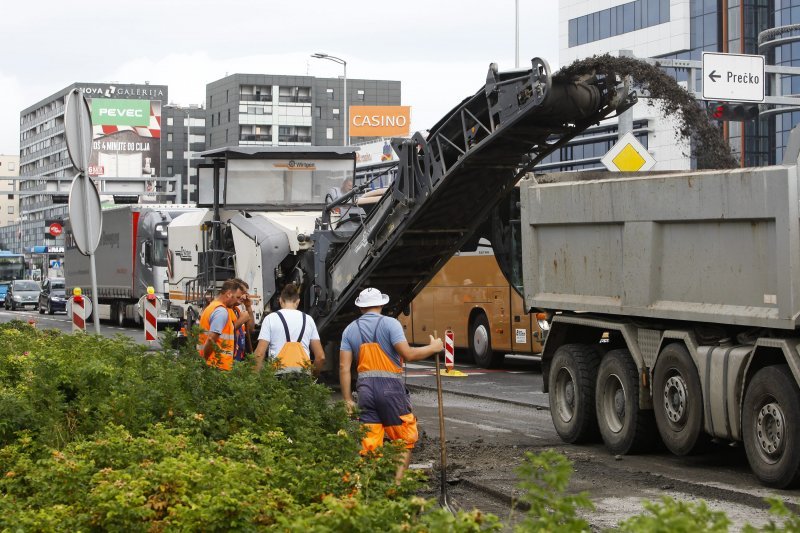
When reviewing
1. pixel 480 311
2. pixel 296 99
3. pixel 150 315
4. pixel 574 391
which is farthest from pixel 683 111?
pixel 296 99

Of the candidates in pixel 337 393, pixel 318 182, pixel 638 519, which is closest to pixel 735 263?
pixel 638 519

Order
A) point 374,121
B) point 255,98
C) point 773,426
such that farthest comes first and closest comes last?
point 255,98
point 374,121
point 773,426

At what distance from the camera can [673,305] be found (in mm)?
11875

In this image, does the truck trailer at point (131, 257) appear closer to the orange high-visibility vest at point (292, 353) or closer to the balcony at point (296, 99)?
the orange high-visibility vest at point (292, 353)

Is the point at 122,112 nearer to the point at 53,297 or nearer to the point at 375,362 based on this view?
the point at 53,297

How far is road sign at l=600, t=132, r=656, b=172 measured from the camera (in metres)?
20.0

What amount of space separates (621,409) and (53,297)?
50410mm

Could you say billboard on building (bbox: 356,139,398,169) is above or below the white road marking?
above

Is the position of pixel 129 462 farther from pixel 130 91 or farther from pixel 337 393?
pixel 130 91

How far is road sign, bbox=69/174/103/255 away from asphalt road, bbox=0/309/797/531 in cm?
362

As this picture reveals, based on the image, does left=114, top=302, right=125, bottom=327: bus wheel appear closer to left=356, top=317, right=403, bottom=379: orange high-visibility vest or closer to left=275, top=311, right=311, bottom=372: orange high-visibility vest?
left=275, top=311, right=311, bottom=372: orange high-visibility vest

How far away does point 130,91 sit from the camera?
16450cm

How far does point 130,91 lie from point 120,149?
30671mm

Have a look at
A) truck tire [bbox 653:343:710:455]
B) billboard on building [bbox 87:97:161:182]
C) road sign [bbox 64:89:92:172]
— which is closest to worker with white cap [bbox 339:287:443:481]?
truck tire [bbox 653:343:710:455]
